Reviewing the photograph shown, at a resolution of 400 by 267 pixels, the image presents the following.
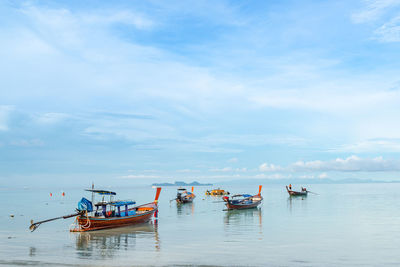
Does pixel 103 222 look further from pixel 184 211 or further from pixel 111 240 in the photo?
pixel 184 211

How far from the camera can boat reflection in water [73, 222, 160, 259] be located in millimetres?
26703

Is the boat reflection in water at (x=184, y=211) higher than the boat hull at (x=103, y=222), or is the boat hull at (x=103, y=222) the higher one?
the boat hull at (x=103, y=222)

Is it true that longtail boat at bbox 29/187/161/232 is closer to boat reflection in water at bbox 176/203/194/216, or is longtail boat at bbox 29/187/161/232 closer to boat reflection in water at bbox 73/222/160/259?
boat reflection in water at bbox 73/222/160/259

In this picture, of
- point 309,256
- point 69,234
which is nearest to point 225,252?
point 309,256

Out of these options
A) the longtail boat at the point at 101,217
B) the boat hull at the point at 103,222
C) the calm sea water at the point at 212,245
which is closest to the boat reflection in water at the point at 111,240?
the calm sea water at the point at 212,245

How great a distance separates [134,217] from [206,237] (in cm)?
1148

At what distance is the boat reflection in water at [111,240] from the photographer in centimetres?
2670

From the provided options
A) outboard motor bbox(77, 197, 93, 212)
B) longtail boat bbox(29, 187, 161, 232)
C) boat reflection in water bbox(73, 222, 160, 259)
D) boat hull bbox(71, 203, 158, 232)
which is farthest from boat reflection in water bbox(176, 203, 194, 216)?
outboard motor bbox(77, 197, 93, 212)

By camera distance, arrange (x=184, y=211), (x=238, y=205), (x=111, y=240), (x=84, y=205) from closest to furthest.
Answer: (x=111, y=240) → (x=84, y=205) → (x=238, y=205) → (x=184, y=211)

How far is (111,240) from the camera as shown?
32.0 metres

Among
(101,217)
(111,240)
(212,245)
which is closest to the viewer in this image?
(212,245)

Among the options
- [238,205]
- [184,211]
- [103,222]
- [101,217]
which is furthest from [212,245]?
[184,211]

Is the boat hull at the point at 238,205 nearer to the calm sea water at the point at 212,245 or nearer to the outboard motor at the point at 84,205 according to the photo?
the calm sea water at the point at 212,245

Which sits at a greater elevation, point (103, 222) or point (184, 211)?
point (103, 222)
